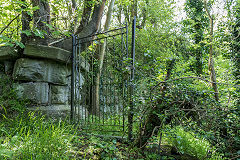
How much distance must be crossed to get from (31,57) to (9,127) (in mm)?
1489

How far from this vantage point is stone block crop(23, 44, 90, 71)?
3.28m

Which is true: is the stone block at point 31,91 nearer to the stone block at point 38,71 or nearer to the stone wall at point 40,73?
the stone wall at point 40,73

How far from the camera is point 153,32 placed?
731 cm

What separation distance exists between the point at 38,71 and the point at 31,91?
0.43m

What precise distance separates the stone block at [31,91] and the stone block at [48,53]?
0.59 m

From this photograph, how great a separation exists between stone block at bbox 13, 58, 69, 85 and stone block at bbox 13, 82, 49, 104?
0.12 meters

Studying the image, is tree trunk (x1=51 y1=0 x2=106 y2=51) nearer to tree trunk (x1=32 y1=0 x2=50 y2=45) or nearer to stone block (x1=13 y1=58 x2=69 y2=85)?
tree trunk (x1=32 y1=0 x2=50 y2=45)

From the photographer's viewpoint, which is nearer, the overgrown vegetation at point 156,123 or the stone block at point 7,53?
the overgrown vegetation at point 156,123

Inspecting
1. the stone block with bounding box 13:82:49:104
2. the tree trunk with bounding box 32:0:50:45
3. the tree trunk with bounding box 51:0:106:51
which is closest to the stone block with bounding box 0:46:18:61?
the tree trunk with bounding box 32:0:50:45

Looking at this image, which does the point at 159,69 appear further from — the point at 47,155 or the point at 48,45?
the point at 48,45

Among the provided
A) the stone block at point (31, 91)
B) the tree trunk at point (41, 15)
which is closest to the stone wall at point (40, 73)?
the stone block at point (31, 91)

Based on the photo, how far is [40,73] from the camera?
131 inches

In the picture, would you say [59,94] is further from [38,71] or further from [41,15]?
[41,15]

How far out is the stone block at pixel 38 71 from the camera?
3.26 meters
